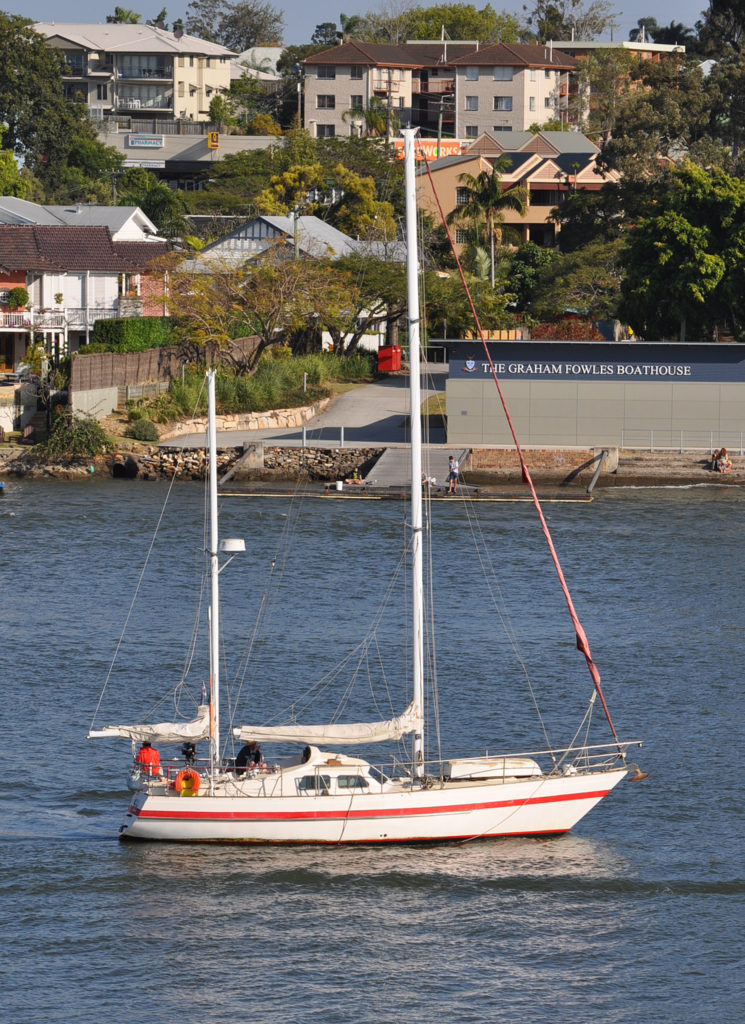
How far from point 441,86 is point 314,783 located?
448 ft

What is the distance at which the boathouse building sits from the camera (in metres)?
66.8

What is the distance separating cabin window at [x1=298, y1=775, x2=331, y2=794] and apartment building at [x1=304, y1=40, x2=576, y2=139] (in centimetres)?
12695

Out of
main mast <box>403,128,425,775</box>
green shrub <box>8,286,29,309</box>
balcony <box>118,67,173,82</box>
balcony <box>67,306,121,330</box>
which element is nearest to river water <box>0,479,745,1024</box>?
main mast <box>403,128,425,775</box>

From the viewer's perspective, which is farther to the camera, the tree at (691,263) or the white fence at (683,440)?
the tree at (691,263)

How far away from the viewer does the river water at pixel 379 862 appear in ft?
74.8

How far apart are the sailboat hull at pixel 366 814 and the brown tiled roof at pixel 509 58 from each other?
436 feet

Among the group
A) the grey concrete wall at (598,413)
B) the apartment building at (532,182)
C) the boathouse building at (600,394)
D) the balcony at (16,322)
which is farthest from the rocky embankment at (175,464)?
the apartment building at (532,182)

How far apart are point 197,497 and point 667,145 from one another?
48.8 metres

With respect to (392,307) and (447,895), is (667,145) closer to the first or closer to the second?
(392,307)

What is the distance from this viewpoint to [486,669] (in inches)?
1507

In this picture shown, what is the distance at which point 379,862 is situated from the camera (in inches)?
1044

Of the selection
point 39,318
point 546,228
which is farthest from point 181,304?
point 546,228

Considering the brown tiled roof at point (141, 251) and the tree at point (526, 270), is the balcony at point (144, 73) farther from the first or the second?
the brown tiled roof at point (141, 251)

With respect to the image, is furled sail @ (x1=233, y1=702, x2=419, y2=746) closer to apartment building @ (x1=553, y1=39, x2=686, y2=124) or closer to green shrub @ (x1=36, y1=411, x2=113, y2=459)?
green shrub @ (x1=36, y1=411, x2=113, y2=459)
